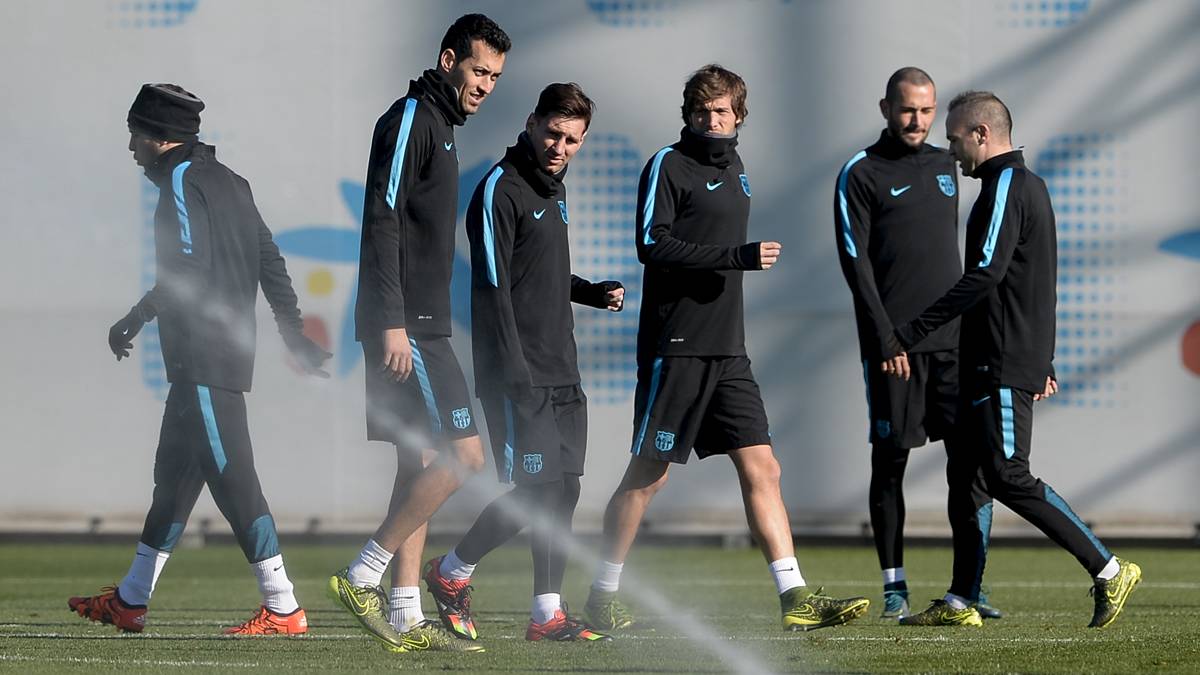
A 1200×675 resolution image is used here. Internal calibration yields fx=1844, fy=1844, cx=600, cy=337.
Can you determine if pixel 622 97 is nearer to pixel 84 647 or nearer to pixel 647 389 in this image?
pixel 647 389

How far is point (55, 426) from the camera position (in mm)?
10711

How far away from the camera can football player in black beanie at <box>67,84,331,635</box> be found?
6.14m

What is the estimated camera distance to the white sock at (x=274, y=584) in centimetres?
617

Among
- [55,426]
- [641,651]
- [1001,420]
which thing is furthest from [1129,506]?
[55,426]

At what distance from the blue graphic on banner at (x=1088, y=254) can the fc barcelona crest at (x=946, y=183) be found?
336 centimetres

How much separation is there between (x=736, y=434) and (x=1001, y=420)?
0.90m

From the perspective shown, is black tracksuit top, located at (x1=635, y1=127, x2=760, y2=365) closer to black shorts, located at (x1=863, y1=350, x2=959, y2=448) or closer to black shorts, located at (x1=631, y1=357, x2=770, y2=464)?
black shorts, located at (x1=631, y1=357, x2=770, y2=464)

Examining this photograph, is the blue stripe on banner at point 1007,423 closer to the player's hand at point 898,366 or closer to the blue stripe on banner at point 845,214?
the player's hand at point 898,366

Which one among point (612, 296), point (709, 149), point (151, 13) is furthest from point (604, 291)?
point (151, 13)

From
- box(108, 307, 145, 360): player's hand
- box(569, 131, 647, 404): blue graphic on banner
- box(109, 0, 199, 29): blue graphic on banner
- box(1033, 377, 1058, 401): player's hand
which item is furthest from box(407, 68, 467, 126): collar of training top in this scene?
box(109, 0, 199, 29): blue graphic on banner

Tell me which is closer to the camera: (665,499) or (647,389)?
(647,389)

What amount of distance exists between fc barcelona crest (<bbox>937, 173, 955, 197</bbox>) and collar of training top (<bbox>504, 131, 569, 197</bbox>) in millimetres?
1705

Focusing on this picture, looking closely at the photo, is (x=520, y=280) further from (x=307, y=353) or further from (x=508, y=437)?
(x=307, y=353)

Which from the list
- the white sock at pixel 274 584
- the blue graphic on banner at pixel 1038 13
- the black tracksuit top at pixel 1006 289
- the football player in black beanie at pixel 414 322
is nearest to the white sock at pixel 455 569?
the football player in black beanie at pixel 414 322
